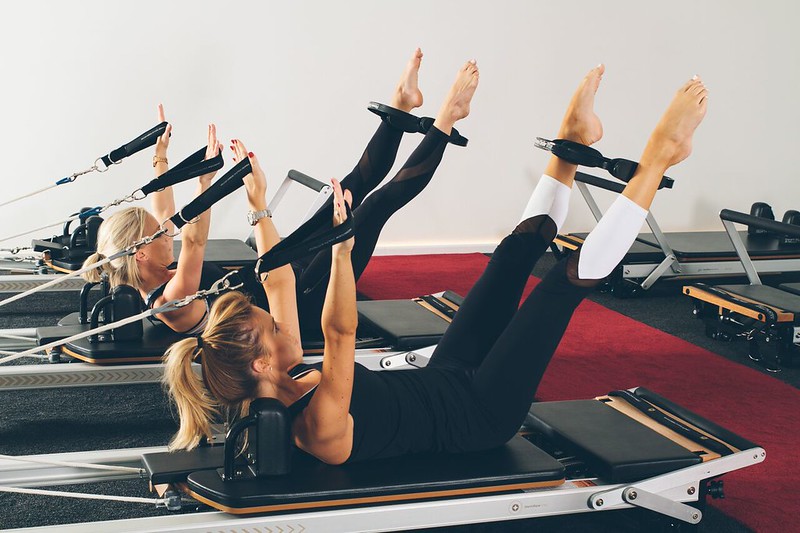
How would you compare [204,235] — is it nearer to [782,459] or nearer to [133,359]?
[133,359]

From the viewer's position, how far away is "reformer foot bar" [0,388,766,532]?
1908mm

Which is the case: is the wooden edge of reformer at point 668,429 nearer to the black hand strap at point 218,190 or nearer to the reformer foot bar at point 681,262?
the black hand strap at point 218,190

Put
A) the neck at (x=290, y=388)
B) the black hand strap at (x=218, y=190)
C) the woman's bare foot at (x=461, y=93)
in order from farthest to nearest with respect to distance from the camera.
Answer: the woman's bare foot at (x=461, y=93) → the black hand strap at (x=218, y=190) → the neck at (x=290, y=388)

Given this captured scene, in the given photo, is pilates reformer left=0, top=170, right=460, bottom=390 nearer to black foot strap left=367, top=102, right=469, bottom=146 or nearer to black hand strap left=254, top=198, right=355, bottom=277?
black foot strap left=367, top=102, right=469, bottom=146

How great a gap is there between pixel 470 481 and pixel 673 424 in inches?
29.9

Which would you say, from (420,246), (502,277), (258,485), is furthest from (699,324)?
(258,485)

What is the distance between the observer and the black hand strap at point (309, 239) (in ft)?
5.79

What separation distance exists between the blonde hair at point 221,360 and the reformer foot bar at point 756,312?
2.55 meters

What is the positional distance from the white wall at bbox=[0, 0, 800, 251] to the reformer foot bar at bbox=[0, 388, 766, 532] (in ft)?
10.9

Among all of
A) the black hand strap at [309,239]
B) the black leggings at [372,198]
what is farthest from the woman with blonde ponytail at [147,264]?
the black hand strap at [309,239]

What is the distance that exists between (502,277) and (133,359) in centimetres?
123

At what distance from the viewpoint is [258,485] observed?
193 cm

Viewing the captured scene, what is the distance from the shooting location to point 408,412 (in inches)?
83.7

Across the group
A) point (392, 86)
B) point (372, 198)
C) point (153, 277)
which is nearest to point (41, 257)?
point (153, 277)
